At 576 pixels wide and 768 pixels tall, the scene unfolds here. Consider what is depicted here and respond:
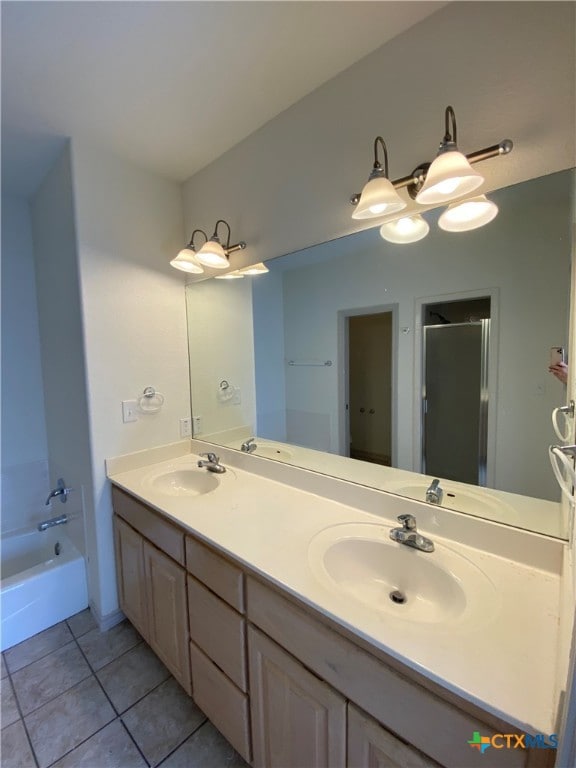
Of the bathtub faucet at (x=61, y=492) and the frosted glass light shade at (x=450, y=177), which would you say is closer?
the frosted glass light shade at (x=450, y=177)

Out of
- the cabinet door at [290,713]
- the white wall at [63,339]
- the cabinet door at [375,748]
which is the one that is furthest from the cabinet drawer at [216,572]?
the white wall at [63,339]

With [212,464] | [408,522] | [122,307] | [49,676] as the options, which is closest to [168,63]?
[122,307]

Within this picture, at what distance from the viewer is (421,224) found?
1.12m

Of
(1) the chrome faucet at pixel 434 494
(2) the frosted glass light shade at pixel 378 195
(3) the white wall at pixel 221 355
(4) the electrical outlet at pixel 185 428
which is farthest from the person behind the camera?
(4) the electrical outlet at pixel 185 428

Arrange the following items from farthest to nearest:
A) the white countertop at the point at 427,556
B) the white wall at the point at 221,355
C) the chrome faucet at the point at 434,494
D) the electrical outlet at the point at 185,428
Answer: the electrical outlet at the point at 185,428 < the white wall at the point at 221,355 < the chrome faucet at the point at 434,494 < the white countertop at the point at 427,556

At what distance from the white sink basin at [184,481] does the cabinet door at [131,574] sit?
0.24 meters

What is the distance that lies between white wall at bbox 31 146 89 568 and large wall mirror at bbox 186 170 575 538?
85 centimetres

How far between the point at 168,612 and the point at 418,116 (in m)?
2.06

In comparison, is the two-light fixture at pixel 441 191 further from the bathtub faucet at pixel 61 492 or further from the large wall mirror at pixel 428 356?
the bathtub faucet at pixel 61 492

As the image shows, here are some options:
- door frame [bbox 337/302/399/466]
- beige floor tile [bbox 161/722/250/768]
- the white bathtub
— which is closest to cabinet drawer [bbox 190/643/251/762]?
beige floor tile [bbox 161/722/250/768]

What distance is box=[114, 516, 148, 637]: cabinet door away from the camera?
149cm

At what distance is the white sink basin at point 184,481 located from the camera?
166 cm

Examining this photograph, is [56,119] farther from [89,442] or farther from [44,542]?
[44,542]

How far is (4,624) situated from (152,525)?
3.48 feet
